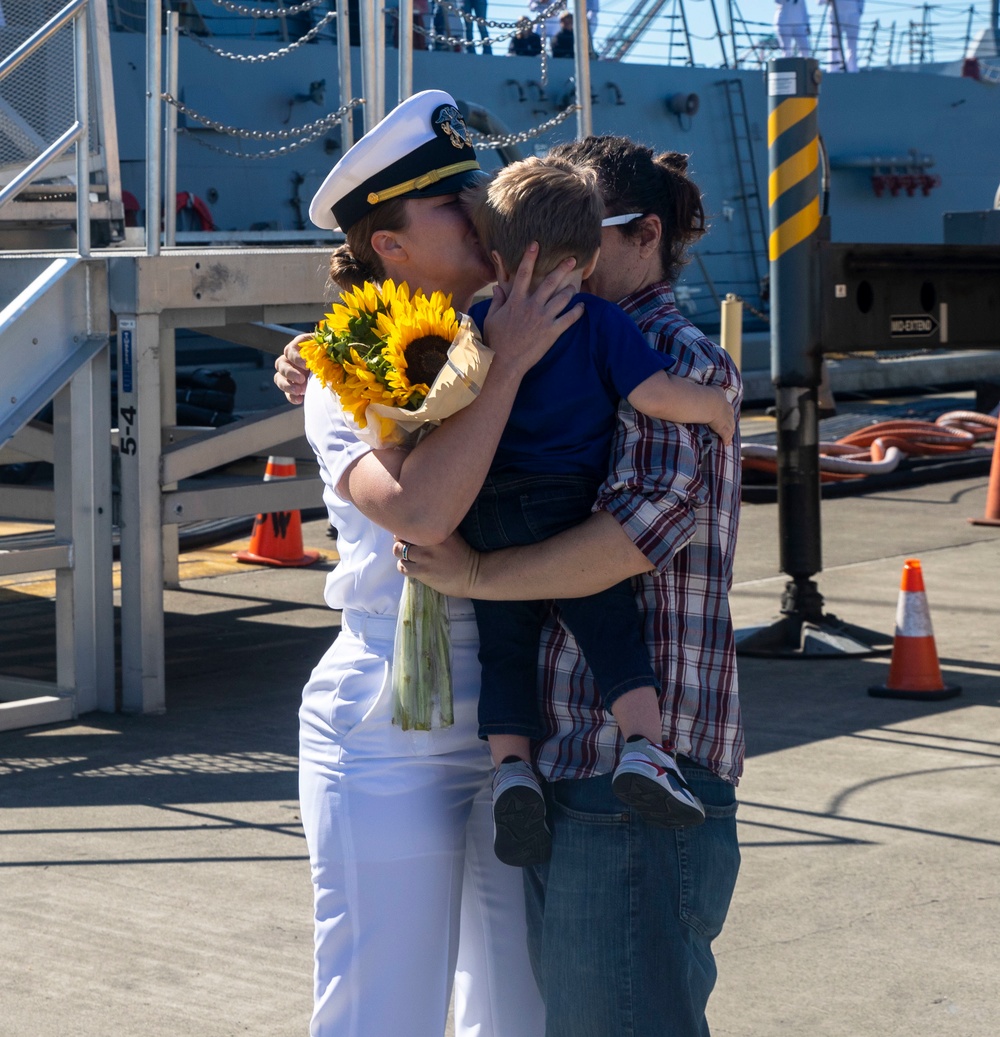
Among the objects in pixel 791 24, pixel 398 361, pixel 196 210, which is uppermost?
pixel 791 24

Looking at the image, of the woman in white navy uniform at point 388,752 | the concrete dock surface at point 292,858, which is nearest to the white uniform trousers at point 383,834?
the woman in white navy uniform at point 388,752

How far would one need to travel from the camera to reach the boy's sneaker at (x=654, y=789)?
2068mm

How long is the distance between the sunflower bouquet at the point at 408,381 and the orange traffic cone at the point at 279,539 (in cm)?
771

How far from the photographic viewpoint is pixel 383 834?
90.7 inches

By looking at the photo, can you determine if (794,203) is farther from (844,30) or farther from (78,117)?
(844,30)

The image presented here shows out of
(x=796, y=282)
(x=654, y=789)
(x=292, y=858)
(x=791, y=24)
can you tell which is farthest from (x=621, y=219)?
(x=791, y=24)

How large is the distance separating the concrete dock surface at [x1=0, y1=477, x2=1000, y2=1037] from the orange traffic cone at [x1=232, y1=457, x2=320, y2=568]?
6.92ft

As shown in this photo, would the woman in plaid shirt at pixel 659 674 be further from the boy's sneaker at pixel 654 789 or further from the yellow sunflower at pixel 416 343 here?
the yellow sunflower at pixel 416 343

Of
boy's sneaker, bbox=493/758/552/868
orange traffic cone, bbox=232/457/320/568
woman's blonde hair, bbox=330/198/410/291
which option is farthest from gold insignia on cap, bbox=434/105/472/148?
orange traffic cone, bbox=232/457/320/568

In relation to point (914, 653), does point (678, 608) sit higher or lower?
higher

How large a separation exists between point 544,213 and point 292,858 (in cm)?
292

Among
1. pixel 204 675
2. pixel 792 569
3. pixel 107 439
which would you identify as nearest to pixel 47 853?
pixel 107 439

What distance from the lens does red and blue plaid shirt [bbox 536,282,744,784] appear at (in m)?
2.18

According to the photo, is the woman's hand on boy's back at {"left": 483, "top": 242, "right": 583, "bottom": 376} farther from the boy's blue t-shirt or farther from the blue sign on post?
the blue sign on post
